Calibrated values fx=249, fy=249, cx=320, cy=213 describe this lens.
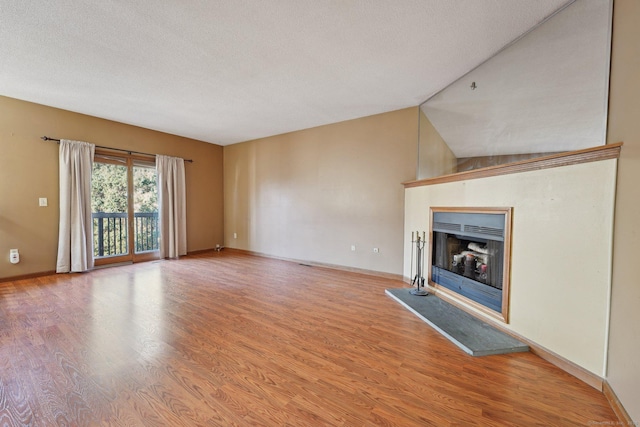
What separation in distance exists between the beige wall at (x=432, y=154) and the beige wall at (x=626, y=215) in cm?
151

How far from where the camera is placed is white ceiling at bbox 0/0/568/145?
A: 6.52ft

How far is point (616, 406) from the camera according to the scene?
1.38 m

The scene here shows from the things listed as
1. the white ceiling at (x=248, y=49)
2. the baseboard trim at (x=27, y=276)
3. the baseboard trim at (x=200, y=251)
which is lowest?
the baseboard trim at (x=200, y=251)

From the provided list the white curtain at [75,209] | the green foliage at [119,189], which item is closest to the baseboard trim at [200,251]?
the green foliage at [119,189]

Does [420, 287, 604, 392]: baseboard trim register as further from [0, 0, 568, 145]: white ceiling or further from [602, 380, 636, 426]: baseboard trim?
[0, 0, 568, 145]: white ceiling

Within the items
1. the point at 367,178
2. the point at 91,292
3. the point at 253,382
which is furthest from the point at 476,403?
the point at 91,292

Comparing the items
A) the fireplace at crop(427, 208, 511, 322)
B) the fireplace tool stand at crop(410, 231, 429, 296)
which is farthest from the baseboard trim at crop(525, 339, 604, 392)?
the fireplace tool stand at crop(410, 231, 429, 296)

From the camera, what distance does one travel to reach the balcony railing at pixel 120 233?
15.1 ft

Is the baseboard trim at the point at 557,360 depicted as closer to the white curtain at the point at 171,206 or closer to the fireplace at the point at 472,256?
the fireplace at the point at 472,256

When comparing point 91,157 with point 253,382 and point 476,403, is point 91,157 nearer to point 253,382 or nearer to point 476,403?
point 253,382

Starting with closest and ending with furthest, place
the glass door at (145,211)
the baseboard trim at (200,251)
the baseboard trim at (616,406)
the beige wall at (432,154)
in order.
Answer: the baseboard trim at (616,406) → the beige wall at (432,154) → the glass door at (145,211) → the baseboard trim at (200,251)

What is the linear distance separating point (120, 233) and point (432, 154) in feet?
19.1

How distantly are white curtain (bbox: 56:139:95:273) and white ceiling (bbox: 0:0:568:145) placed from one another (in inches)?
30.6

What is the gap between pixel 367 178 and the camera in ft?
14.3
